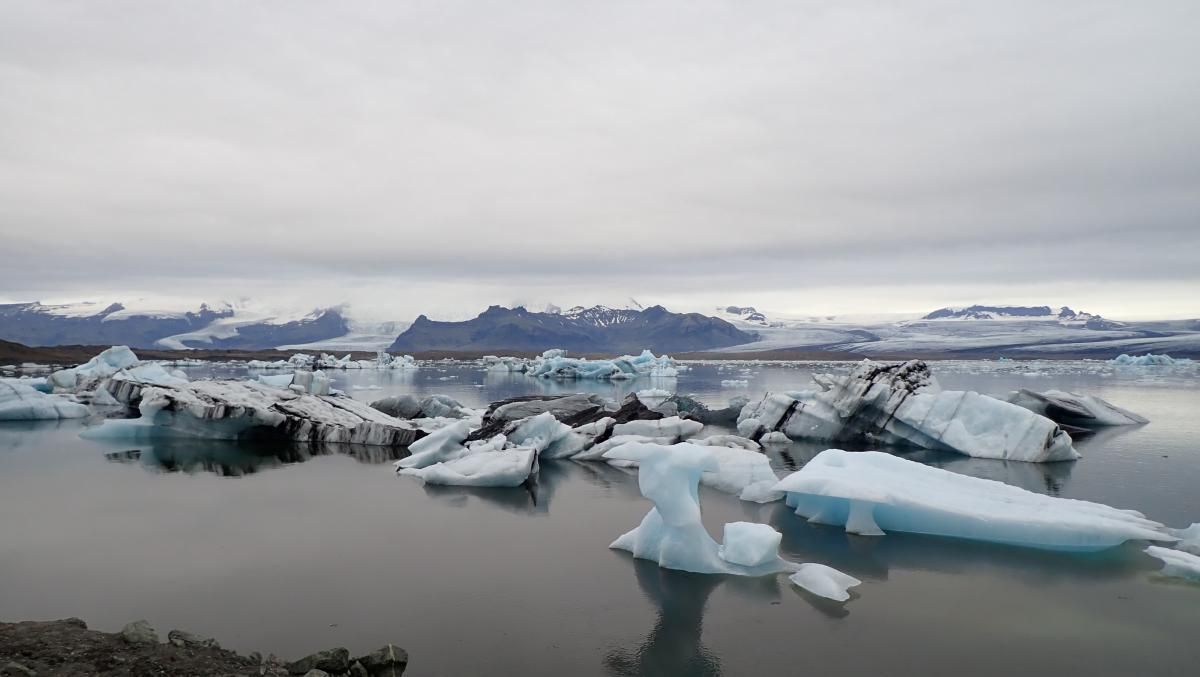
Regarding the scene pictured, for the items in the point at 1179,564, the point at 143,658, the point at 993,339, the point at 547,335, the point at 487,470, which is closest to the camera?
the point at 143,658

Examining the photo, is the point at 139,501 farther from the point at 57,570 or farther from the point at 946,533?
the point at 946,533

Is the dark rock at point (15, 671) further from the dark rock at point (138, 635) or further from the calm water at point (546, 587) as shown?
the calm water at point (546, 587)

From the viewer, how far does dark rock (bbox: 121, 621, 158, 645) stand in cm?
365

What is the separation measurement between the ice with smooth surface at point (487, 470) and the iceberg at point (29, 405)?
1206 centimetres

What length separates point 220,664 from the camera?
3.56 metres

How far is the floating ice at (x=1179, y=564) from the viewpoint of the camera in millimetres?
5477

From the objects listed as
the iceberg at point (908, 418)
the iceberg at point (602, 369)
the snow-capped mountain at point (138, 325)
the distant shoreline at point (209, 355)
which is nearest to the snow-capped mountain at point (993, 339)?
the distant shoreline at point (209, 355)

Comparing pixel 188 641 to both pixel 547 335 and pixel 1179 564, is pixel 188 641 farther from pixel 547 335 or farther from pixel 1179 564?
pixel 547 335

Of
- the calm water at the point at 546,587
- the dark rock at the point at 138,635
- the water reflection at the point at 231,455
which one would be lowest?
the water reflection at the point at 231,455

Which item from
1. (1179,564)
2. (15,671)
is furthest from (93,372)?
(1179,564)

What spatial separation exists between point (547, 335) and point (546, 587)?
6670 inches

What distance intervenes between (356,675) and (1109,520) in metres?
6.34

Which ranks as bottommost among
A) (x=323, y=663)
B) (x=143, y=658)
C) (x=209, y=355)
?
(x=209, y=355)

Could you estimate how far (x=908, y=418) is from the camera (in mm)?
12352
